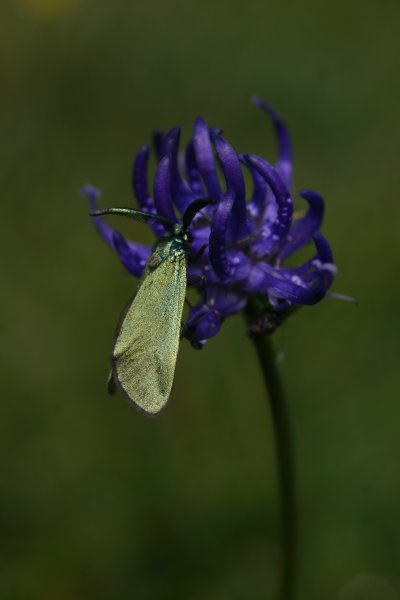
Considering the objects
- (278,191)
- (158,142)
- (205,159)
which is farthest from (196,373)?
(278,191)

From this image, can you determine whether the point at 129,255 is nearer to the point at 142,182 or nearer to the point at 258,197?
the point at 142,182

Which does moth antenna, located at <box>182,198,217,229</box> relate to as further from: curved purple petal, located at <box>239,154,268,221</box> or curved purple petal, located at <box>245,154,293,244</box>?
curved purple petal, located at <box>239,154,268,221</box>

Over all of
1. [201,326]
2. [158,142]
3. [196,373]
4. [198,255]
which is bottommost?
[196,373]

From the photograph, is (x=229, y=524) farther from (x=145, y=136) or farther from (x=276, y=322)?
(x=145, y=136)

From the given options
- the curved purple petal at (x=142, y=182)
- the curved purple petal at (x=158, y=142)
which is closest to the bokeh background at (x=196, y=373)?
the curved purple petal at (x=142, y=182)

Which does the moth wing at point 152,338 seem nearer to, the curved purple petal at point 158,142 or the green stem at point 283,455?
the green stem at point 283,455

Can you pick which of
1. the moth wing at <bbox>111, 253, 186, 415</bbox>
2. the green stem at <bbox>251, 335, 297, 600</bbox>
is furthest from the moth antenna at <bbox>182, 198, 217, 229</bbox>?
the green stem at <bbox>251, 335, 297, 600</bbox>
